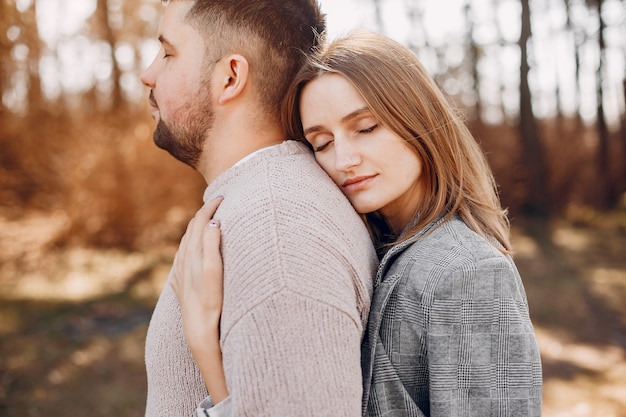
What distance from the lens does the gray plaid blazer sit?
1.51m

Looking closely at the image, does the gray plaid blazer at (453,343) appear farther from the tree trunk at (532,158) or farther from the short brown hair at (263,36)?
the tree trunk at (532,158)

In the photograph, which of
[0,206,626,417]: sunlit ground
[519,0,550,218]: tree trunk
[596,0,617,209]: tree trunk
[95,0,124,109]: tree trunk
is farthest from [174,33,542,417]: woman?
[596,0,617,209]: tree trunk

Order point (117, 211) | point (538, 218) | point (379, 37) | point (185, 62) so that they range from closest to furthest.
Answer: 1. point (185, 62)
2. point (379, 37)
3. point (117, 211)
4. point (538, 218)

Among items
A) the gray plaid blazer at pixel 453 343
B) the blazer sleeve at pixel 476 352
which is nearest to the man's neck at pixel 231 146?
the gray plaid blazer at pixel 453 343

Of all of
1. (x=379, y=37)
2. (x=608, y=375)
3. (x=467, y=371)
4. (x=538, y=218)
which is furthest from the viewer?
(x=538, y=218)

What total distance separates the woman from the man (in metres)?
0.09

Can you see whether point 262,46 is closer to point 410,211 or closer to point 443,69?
point 410,211

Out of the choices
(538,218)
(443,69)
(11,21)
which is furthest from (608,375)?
(11,21)

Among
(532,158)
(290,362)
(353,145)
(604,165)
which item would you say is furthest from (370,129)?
(604,165)

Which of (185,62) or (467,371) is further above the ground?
(185,62)

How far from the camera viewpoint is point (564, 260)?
9.85 metres

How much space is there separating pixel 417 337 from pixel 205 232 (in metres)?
0.65

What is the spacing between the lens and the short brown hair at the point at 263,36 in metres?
1.91

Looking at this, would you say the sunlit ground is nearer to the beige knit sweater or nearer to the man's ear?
the beige knit sweater
